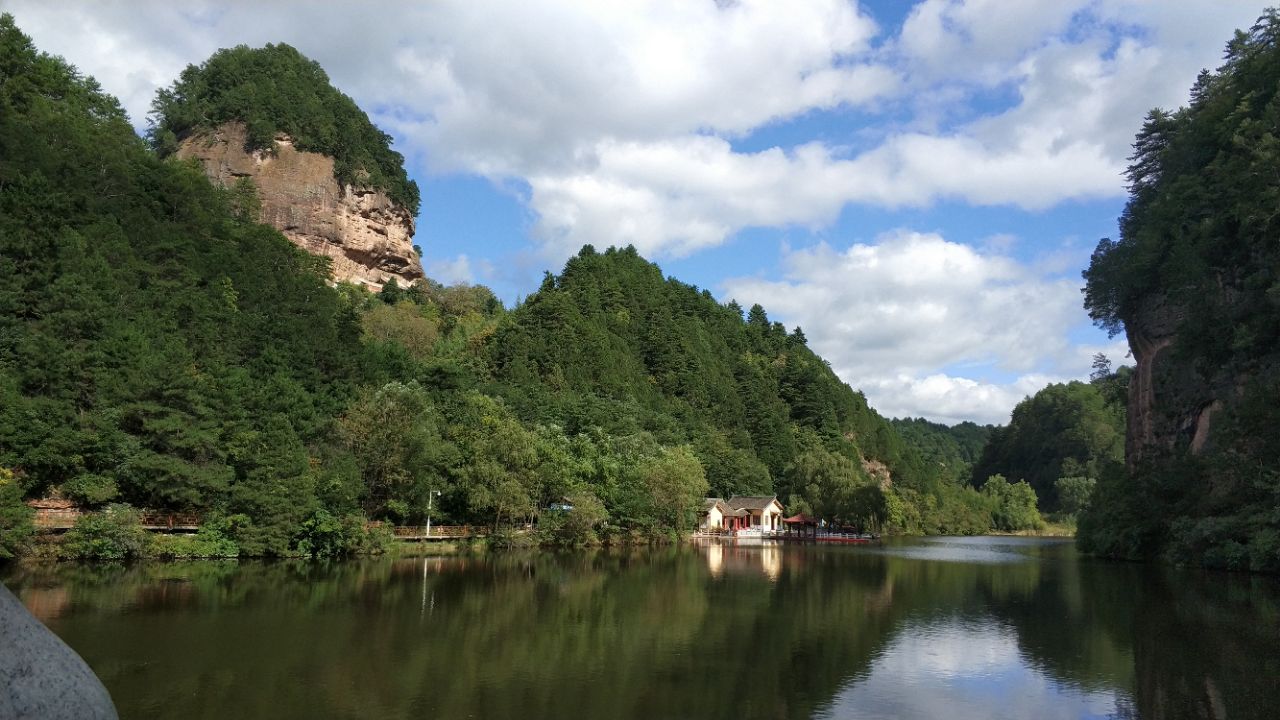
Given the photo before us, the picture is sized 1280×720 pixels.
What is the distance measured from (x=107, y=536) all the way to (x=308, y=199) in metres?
64.9

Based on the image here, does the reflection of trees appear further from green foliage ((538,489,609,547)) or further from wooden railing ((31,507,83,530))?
wooden railing ((31,507,83,530))

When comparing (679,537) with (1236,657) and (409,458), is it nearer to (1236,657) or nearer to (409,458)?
(409,458)

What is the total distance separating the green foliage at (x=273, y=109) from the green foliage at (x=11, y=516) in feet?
221

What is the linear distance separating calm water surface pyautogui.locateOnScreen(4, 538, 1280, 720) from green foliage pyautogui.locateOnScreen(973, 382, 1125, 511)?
10549 cm

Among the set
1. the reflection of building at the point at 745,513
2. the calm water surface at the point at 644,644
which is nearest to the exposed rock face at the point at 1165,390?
the calm water surface at the point at 644,644

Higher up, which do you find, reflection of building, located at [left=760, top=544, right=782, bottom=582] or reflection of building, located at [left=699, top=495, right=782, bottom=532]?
reflection of building, located at [left=699, top=495, right=782, bottom=532]

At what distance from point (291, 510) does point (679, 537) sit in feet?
106

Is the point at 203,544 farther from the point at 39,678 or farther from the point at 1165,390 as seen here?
the point at 1165,390

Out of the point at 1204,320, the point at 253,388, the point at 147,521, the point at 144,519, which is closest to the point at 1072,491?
the point at 1204,320

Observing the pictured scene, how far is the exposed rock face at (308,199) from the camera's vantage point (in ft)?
277

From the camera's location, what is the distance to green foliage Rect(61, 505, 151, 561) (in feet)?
92.1

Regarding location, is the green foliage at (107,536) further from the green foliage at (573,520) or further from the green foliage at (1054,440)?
the green foliage at (1054,440)

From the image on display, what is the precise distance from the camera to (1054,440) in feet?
437

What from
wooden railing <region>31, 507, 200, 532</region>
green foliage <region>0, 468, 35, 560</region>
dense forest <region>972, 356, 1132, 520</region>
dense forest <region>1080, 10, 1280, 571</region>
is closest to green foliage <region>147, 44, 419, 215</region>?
wooden railing <region>31, 507, 200, 532</region>
